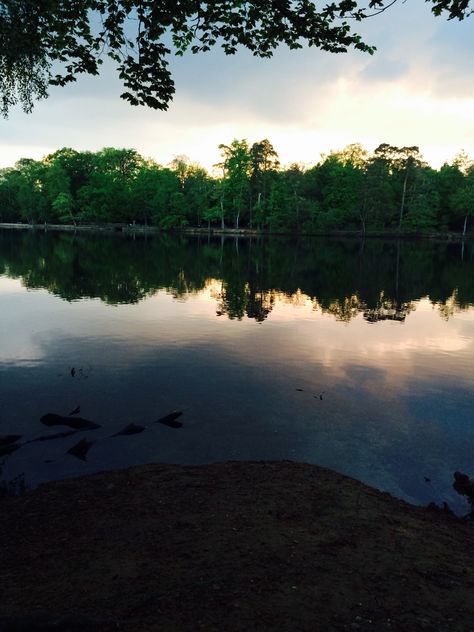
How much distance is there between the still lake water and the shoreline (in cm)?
161

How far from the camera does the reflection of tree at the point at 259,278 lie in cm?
3119

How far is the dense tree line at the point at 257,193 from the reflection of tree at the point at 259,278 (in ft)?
157

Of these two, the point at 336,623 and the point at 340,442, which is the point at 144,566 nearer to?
the point at 336,623

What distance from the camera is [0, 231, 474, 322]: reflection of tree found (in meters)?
31.2

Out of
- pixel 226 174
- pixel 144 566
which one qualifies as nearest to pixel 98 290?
pixel 144 566

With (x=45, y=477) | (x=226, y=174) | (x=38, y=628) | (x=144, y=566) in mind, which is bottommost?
(x=45, y=477)

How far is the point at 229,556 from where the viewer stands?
5957 millimetres

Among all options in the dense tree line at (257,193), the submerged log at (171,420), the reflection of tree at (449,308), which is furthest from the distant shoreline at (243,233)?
the submerged log at (171,420)

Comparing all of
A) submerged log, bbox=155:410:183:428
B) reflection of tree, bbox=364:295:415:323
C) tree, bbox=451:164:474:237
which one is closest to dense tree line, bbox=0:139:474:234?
tree, bbox=451:164:474:237

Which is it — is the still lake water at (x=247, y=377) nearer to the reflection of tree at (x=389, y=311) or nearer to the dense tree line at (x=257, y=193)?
the reflection of tree at (x=389, y=311)

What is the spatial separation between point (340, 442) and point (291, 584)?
633 cm

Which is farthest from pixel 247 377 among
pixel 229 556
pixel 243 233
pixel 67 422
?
pixel 243 233

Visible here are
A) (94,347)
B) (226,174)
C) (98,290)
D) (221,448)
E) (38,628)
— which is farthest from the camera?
(226,174)

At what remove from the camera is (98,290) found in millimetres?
33844
